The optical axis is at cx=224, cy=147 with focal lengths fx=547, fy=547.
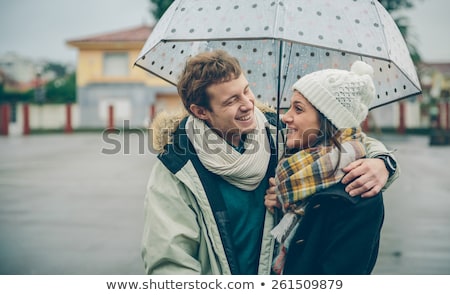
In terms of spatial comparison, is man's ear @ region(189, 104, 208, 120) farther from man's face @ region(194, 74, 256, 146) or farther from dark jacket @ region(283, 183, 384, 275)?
dark jacket @ region(283, 183, 384, 275)

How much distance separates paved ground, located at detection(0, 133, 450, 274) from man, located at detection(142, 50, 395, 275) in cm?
148

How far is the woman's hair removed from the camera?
167 cm

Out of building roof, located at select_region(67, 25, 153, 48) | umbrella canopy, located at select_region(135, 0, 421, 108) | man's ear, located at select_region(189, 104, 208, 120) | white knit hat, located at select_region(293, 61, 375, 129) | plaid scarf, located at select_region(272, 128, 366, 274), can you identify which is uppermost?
umbrella canopy, located at select_region(135, 0, 421, 108)

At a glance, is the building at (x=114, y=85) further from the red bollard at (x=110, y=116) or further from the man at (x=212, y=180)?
the man at (x=212, y=180)

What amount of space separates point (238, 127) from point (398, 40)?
0.62 m

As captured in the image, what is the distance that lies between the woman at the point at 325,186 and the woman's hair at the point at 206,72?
0.22m

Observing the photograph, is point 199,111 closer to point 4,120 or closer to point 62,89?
point 4,120

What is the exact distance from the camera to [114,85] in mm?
25078

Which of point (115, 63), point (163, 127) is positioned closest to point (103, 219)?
point (163, 127)

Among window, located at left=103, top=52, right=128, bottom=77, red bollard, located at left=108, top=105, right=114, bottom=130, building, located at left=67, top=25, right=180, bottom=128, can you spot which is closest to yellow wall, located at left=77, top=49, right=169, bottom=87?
building, located at left=67, top=25, right=180, bottom=128
